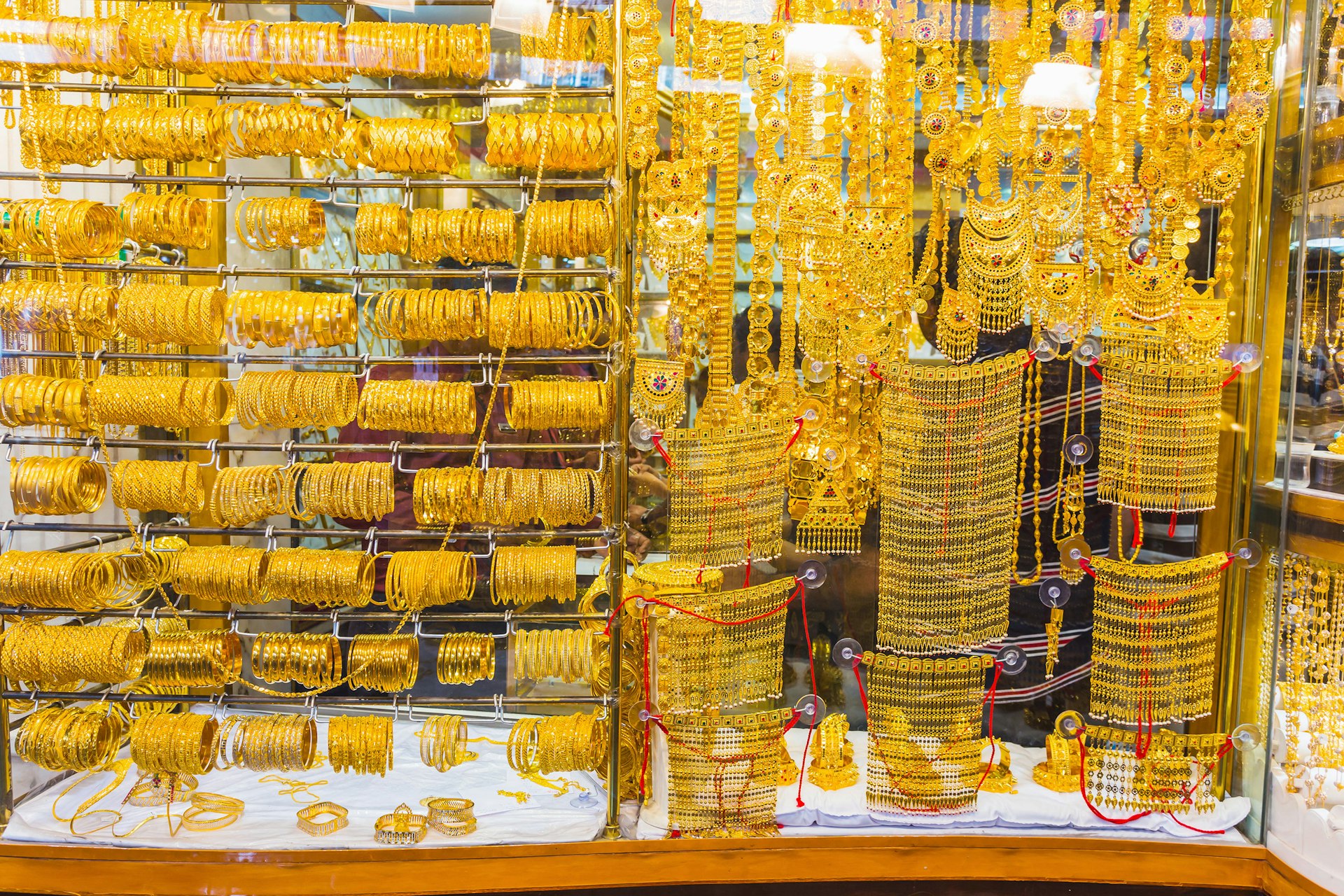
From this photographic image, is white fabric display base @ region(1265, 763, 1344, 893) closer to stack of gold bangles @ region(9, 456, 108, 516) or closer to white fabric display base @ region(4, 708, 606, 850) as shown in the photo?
white fabric display base @ region(4, 708, 606, 850)

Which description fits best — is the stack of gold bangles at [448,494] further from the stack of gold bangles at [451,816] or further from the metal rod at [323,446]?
the stack of gold bangles at [451,816]

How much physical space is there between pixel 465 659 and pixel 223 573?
2.03ft

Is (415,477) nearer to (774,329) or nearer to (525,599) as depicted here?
(525,599)

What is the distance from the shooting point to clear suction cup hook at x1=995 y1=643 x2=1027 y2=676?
212cm


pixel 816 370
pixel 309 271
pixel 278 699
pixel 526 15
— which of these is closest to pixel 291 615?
pixel 278 699

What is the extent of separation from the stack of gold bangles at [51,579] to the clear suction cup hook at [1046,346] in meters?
2.39

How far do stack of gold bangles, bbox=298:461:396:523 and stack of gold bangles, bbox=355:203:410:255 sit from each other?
0.52 meters

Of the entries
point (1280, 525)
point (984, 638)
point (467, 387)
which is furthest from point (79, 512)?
point (1280, 525)

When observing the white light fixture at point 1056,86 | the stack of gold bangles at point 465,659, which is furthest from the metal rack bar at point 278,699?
the white light fixture at point 1056,86

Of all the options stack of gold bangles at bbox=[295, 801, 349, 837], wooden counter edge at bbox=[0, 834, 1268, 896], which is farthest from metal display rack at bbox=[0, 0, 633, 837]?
stack of gold bangles at bbox=[295, 801, 349, 837]

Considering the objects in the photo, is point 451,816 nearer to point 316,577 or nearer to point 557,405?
point 316,577

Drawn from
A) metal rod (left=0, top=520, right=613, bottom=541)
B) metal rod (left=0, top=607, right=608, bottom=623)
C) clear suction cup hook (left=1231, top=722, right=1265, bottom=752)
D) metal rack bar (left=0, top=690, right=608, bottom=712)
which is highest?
metal rod (left=0, top=520, right=613, bottom=541)

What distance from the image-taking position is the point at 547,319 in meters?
1.88

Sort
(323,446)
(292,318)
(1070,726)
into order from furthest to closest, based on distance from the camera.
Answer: (1070,726) → (323,446) → (292,318)
